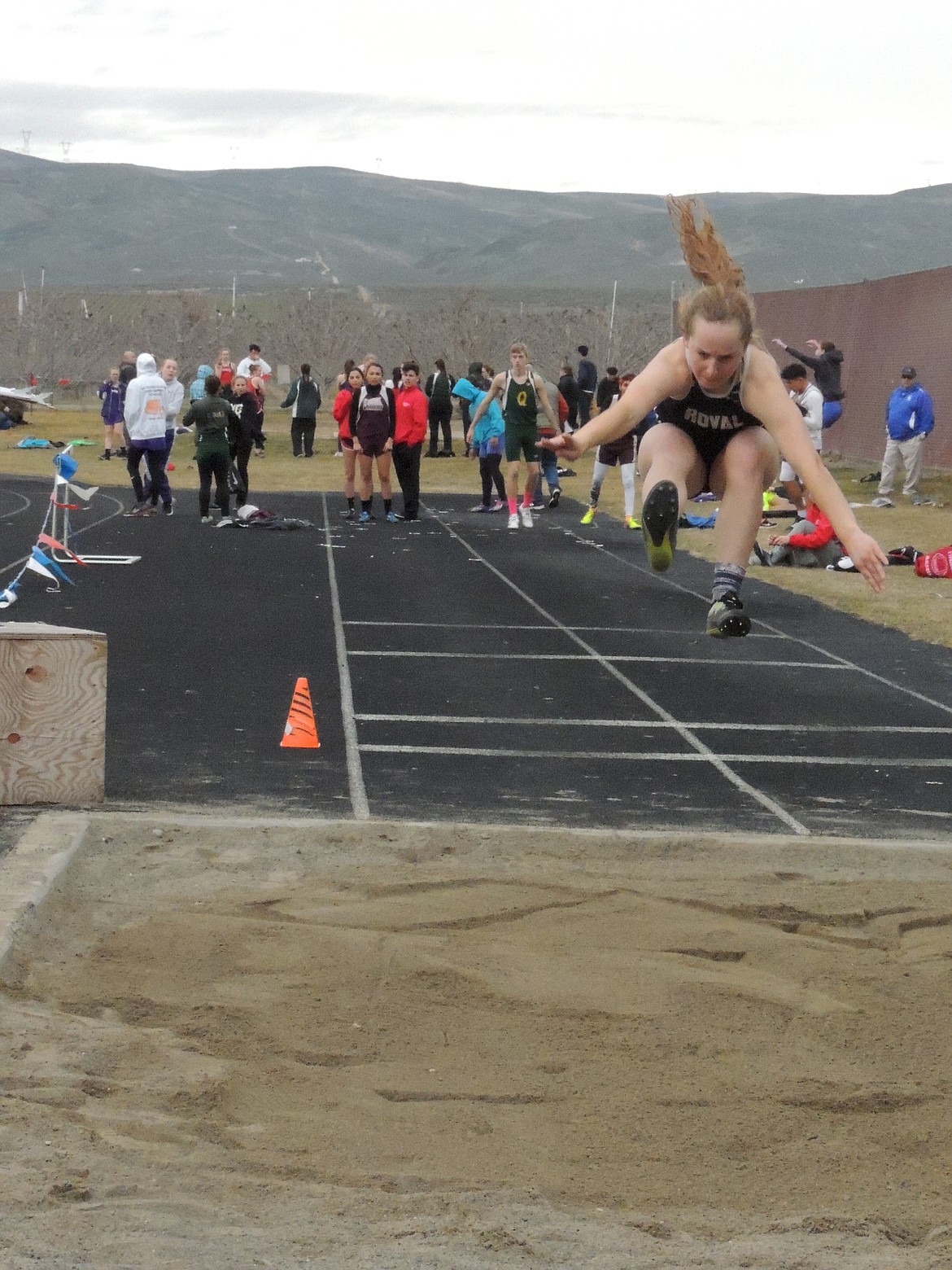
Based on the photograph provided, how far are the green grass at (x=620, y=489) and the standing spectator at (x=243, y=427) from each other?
3502 mm

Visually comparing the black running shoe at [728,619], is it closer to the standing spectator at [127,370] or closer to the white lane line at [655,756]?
the white lane line at [655,756]

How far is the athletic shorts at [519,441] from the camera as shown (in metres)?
19.5

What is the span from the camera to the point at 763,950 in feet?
18.8

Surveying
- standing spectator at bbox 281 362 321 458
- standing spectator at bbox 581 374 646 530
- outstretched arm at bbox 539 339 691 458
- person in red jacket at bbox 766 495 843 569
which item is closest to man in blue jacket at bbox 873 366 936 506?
standing spectator at bbox 581 374 646 530

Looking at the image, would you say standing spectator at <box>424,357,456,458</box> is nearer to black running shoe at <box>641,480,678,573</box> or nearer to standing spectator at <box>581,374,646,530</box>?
standing spectator at <box>581,374,646,530</box>

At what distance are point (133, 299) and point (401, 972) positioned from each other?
14758 cm

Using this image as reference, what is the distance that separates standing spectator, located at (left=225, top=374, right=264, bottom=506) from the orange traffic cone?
12835 mm

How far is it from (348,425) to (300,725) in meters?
12.9

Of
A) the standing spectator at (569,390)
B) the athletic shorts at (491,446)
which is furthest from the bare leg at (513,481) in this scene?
the standing spectator at (569,390)

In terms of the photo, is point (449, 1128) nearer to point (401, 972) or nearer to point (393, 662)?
point (401, 972)

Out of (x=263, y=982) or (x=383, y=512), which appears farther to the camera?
(x=383, y=512)

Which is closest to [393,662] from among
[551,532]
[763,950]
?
[763,950]

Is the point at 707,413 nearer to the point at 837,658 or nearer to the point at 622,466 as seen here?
the point at 837,658

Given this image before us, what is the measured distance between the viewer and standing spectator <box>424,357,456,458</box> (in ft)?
105
